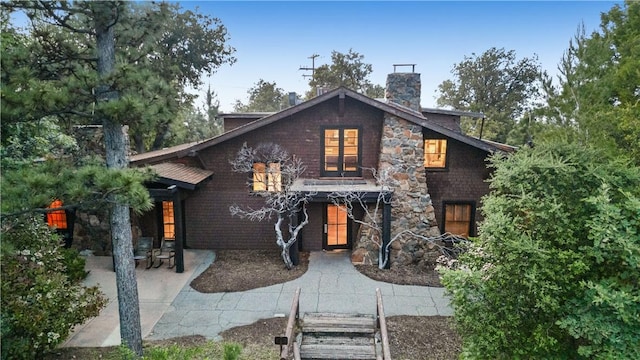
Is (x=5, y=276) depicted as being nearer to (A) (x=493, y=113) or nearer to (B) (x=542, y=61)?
(A) (x=493, y=113)

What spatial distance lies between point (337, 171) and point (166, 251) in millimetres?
6299

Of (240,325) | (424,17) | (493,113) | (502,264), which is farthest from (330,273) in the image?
(493,113)

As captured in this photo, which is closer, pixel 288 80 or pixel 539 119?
pixel 539 119

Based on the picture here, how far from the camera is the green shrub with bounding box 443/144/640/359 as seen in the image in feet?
12.4

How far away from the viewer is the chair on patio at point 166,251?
34.3 ft

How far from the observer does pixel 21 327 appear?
532 centimetres

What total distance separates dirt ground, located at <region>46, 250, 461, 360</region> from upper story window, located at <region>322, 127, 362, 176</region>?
327 centimetres

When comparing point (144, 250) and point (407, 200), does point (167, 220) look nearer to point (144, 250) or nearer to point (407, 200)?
point (144, 250)

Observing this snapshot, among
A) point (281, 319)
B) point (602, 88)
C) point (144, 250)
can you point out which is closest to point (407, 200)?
point (281, 319)

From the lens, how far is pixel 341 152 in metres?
11.6

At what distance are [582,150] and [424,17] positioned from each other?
454 inches

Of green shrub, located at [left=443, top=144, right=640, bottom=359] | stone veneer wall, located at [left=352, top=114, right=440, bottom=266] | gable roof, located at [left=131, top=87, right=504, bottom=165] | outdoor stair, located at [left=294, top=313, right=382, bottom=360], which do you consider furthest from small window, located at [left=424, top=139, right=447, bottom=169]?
green shrub, located at [left=443, top=144, right=640, bottom=359]

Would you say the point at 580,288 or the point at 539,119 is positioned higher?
the point at 539,119

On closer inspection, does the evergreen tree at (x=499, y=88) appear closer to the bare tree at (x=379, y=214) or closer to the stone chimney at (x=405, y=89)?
the stone chimney at (x=405, y=89)
